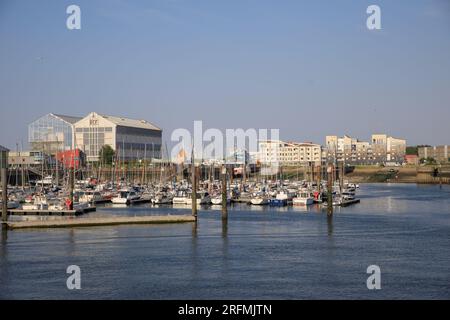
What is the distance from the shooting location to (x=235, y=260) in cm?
2703

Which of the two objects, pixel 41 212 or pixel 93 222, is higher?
pixel 41 212

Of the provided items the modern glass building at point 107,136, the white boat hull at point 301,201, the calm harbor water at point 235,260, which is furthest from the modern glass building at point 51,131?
the calm harbor water at point 235,260

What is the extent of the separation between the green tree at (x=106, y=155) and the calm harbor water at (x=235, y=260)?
53.9 metres

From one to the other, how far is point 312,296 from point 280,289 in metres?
1.23

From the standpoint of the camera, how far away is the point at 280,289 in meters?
21.8

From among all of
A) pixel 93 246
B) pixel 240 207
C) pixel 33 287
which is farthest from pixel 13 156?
pixel 33 287

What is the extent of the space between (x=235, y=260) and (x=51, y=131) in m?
77.1

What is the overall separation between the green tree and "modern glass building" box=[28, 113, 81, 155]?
15.8 ft

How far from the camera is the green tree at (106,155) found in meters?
94.1

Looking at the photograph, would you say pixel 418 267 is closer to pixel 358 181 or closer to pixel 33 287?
pixel 33 287

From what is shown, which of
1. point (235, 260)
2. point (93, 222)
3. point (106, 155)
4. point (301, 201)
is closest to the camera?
point (235, 260)

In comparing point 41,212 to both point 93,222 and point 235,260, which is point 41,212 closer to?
point 93,222

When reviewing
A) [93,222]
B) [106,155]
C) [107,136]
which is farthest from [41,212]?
[107,136]

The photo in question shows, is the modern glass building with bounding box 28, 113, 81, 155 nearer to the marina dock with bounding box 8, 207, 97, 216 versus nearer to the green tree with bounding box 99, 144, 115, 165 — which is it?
the green tree with bounding box 99, 144, 115, 165
